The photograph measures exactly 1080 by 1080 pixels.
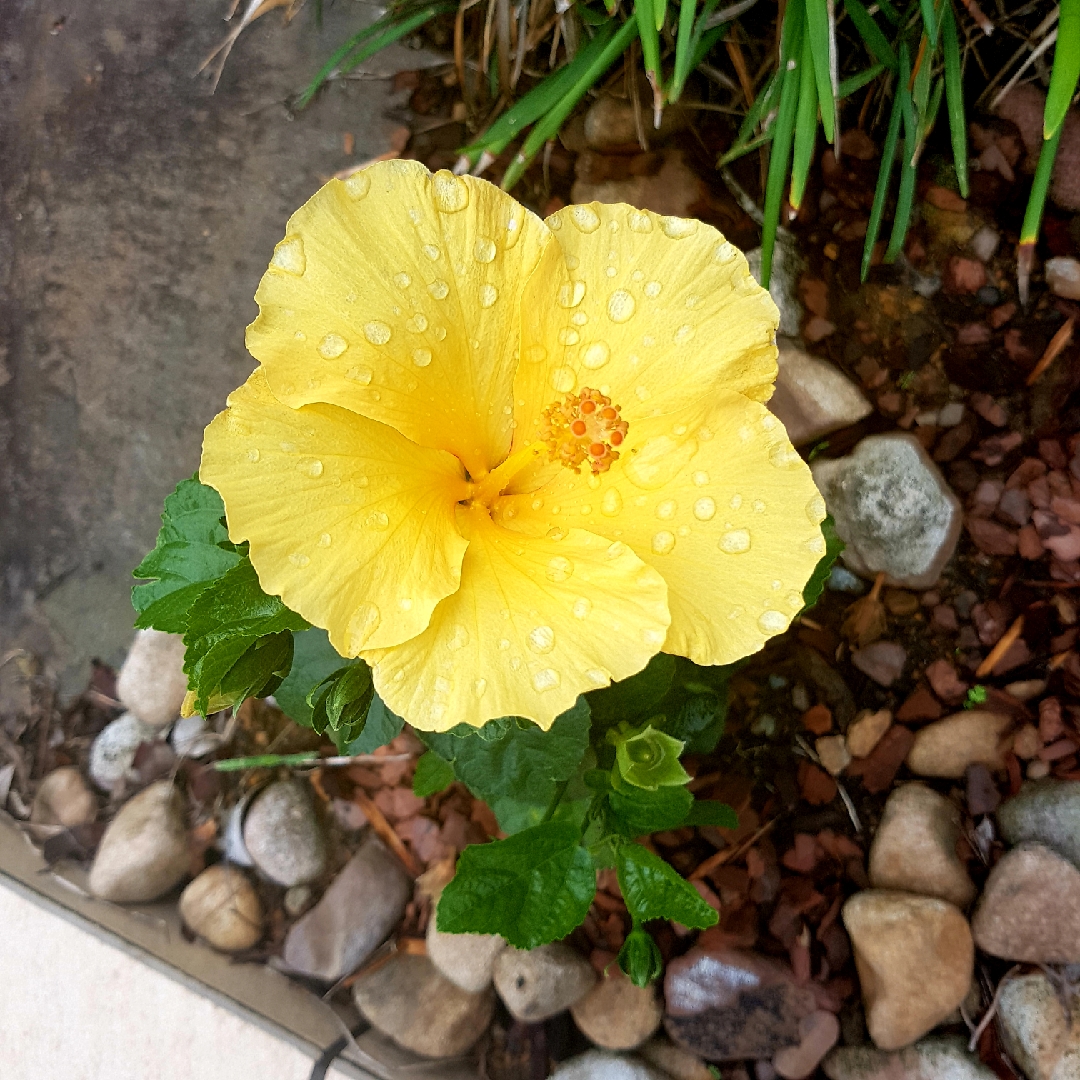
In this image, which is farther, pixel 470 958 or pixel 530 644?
pixel 470 958

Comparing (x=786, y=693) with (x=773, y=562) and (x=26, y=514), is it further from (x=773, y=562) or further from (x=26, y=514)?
(x=26, y=514)

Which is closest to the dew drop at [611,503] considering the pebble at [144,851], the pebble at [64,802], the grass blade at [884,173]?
the grass blade at [884,173]

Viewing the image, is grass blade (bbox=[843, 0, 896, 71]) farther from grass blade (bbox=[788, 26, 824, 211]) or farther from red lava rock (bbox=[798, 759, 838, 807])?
red lava rock (bbox=[798, 759, 838, 807])

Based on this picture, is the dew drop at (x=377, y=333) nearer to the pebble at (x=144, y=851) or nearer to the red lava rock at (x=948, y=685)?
the red lava rock at (x=948, y=685)

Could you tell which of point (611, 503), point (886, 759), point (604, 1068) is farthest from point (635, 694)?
point (604, 1068)

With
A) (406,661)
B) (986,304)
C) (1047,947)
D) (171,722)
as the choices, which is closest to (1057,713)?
(1047,947)

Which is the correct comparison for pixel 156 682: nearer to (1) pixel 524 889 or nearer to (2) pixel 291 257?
(1) pixel 524 889
